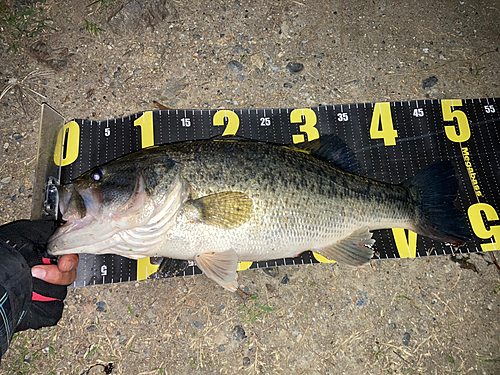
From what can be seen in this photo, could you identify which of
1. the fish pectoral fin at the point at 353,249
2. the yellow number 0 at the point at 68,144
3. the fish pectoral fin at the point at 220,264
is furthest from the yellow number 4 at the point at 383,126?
the yellow number 0 at the point at 68,144

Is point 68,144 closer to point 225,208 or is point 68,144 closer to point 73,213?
point 73,213

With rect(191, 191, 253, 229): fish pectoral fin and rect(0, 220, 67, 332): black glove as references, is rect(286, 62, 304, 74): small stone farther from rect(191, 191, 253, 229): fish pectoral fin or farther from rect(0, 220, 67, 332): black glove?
rect(0, 220, 67, 332): black glove

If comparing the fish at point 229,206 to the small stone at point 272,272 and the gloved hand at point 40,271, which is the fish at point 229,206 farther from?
the gloved hand at point 40,271

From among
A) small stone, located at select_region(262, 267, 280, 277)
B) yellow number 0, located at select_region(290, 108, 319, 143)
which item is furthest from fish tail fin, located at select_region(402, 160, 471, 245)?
small stone, located at select_region(262, 267, 280, 277)

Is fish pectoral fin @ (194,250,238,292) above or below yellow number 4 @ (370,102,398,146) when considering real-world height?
below

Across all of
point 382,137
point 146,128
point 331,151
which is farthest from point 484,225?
point 146,128

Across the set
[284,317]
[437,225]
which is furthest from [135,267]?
[437,225]
